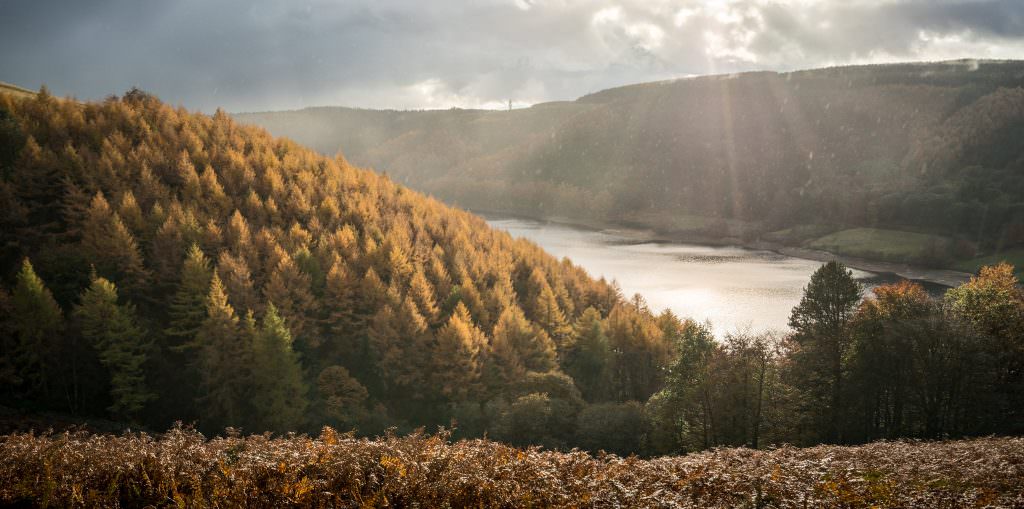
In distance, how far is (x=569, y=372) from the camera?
6769 centimetres

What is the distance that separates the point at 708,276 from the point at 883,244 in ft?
206

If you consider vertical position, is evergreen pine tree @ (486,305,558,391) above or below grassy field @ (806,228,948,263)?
below

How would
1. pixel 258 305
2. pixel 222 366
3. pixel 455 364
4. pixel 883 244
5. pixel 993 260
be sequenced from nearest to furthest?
1. pixel 222 366
2. pixel 455 364
3. pixel 258 305
4. pixel 993 260
5. pixel 883 244

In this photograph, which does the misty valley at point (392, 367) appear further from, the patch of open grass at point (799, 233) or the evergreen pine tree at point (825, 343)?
the patch of open grass at point (799, 233)

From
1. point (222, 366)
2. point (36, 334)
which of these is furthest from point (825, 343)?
point (36, 334)

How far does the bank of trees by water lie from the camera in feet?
130

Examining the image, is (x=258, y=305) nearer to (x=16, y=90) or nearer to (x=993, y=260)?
(x=16, y=90)

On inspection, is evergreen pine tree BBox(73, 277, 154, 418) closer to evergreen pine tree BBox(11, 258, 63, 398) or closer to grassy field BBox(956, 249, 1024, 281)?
evergreen pine tree BBox(11, 258, 63, 398)

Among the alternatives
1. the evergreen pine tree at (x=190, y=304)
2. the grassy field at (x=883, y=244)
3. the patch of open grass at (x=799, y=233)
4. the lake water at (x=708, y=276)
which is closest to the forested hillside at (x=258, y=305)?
the evergreen pine tree at (x=190, y=304)

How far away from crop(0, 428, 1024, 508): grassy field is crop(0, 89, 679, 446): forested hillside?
30.7 m

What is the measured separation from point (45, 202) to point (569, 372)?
59786 mm

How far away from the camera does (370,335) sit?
5966 cm

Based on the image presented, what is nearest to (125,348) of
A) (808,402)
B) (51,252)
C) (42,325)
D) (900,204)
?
(42,325)

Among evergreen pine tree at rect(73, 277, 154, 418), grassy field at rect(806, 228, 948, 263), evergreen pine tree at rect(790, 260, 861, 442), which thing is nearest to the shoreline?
grassy field at rect(806, 228, 948, 263)
